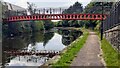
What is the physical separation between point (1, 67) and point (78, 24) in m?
108

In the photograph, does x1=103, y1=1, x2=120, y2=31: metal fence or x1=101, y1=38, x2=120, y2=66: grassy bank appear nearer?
x1=101, y1=38, x2=120, y2=66: grassy bank

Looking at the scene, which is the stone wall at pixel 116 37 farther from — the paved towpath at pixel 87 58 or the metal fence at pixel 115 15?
the paved towpath at pixel 87 58

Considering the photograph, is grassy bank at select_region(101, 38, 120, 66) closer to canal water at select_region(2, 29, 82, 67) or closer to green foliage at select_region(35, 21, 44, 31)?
canal water at select_region(2, 29, 82, 67)

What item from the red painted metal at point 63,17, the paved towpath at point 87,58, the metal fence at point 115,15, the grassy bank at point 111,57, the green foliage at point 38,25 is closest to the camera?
the grassy bank at point 111,57

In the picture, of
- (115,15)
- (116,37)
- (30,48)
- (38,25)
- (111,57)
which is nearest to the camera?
(111,57)

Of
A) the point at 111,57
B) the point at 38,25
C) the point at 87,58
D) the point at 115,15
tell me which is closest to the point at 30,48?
the point at 115,15

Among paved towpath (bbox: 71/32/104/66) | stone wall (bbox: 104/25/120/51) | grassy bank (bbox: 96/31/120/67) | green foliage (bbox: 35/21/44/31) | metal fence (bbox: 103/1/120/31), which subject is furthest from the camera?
green foliage (bbox: 35/21/44/31)

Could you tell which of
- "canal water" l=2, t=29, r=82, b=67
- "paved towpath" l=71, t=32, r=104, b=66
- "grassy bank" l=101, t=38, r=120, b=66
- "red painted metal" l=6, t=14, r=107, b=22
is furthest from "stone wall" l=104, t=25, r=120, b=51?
"red painted metal" l=6, t=14, r=107, b=22

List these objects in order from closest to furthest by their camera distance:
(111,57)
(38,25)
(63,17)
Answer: (111,57) < (63,17) < (38,25)

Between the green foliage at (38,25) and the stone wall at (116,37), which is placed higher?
the stone wall at (116,37)

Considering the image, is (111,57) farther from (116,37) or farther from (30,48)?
(30,48)

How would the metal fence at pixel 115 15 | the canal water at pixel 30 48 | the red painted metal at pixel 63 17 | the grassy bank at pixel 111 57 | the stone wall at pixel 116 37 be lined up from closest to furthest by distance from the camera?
1. the grassy bank at pixel 111 57
2. the stone wall at pixel 116 37
3. the metal fence at pixel 115 15
4. the canal water at pixel 30 48
5. the red painted metal at pixel 63 17

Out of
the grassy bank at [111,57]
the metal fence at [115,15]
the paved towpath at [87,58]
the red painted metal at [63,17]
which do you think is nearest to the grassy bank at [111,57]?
the grassy bank at [111,57]

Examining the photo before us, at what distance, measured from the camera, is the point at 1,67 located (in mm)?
25750
